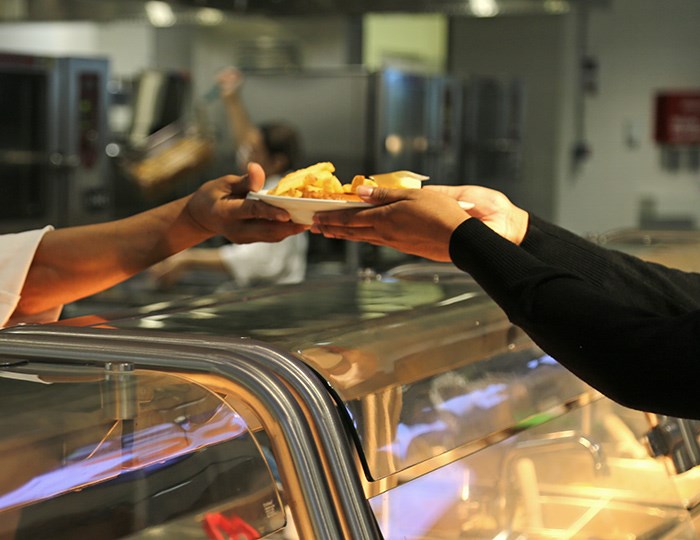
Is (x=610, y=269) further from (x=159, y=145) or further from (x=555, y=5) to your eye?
(x=159, y=145)

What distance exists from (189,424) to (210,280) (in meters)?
3.55

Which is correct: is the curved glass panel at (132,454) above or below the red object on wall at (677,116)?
below

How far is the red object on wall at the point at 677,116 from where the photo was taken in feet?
28.1

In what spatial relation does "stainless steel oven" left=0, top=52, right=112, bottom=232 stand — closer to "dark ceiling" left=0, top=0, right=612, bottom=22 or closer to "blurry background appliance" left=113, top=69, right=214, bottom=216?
"blurry background appliance" left=113, top=69, right=214, bottom=216

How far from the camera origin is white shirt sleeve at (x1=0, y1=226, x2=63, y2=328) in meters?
1.46

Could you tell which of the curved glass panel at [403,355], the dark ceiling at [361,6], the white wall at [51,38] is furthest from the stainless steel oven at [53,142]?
the white wall at [51,38]

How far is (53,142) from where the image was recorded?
173 inches

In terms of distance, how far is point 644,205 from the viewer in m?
8.73

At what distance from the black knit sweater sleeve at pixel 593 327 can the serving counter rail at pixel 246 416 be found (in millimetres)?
160

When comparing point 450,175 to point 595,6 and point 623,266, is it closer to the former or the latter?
point 595,6

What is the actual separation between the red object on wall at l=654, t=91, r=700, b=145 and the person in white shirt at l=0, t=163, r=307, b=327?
7623 millimetres

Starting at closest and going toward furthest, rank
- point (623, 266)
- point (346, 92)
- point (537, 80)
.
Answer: point (623, 266) → point (346, 92) → point (537, 80)

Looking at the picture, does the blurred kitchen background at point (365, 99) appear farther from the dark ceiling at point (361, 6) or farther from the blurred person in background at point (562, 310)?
the blurred person in background at point (562, 310)

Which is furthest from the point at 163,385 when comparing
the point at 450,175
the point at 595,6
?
the point at 450,175
